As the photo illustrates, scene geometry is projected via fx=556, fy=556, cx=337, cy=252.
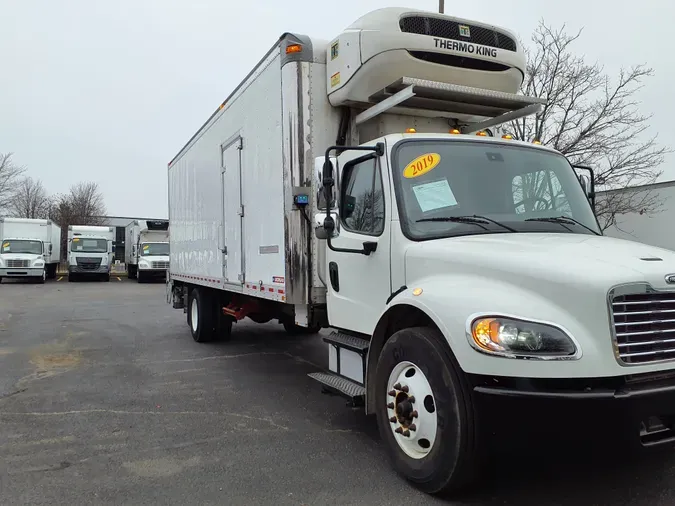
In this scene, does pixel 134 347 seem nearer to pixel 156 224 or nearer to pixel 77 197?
pixel 156 224

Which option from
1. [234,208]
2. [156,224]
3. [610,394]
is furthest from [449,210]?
[156,224]

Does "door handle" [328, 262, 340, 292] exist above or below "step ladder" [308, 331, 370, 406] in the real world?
above

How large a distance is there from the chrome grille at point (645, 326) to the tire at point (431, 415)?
860mm

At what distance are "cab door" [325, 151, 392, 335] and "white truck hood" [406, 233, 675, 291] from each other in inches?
16.3

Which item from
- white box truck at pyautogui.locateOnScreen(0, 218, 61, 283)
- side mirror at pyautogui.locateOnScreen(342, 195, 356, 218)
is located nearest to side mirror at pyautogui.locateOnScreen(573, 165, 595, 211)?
side mirror at pyautogui.locateOnScreen(342, 195, 356, 218)

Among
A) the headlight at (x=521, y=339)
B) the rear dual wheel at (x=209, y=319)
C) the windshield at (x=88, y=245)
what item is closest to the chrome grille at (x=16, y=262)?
the windshield at (x=88, y=245)

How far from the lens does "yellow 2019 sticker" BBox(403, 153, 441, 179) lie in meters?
4.16

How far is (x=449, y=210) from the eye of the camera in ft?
13.1

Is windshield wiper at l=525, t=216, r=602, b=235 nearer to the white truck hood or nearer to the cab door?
the white truck hood

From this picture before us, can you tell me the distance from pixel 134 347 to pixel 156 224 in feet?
68.8

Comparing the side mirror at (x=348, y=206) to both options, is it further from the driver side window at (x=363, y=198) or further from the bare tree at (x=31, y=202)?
the bare tree at (x=31, y=202)

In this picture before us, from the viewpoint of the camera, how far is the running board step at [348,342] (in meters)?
4.44

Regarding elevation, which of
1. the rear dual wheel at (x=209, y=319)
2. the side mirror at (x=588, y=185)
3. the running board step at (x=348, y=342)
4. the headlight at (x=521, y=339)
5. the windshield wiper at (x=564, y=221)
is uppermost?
the side mirror at (x=588, y=185)

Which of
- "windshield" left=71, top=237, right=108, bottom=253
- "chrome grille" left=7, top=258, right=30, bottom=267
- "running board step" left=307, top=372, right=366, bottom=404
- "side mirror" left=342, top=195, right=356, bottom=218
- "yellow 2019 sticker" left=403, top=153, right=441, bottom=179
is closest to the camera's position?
"yellow 2019 sticker" left=403, top=153, right=441, bottom=179
